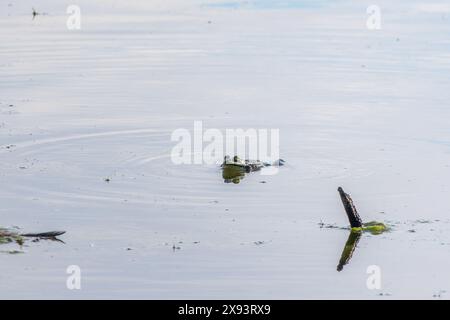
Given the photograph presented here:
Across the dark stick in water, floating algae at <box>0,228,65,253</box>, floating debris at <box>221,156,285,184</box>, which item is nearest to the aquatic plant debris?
the dark stick in water

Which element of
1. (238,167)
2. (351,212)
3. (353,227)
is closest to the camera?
(351,212)

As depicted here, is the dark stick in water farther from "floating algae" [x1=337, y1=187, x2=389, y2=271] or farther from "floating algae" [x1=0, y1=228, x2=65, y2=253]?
"floating algae" [x1=0, y1=228, x2=65, y2=253]

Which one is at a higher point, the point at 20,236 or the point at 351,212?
the point at 351,212

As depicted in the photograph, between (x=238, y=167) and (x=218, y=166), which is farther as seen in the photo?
(x=218, y=166)

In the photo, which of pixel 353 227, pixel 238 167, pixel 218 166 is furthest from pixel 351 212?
pixel 218 166

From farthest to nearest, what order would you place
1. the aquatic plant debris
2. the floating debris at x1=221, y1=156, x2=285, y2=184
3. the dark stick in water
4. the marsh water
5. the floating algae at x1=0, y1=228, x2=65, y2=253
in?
1. the floating debris at x1=221, y1=156, x2=285, y2=184
2. the aquatic plant debris
3. the dark stick in water
4. the floating algae at x1=0, y1=228, x2=65, y2=253
5. the marsh water

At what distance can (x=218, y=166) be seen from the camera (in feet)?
38.1

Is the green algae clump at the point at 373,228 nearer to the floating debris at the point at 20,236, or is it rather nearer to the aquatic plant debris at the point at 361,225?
the aquatic plant debris at the point at 361,225

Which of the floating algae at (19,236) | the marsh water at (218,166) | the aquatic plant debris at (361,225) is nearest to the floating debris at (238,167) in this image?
the marsh water at (218,166)

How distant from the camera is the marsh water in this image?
27.3 feet

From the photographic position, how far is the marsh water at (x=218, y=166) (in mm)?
8336

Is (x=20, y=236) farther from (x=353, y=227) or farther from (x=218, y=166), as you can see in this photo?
(x=218, y=166)

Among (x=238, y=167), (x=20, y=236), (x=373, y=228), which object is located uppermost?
(x=238, y=167)

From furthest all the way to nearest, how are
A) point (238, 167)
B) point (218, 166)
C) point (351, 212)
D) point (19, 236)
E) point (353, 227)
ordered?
1. point (218, 166)
2. point (238, 167)
3. point (353, 227)
4. point (351, 212)
5. point (19, 236)
